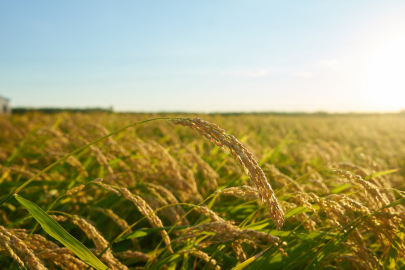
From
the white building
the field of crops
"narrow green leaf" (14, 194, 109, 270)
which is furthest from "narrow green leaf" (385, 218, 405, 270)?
the white building

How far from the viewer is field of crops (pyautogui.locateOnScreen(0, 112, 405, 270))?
111 centimetres

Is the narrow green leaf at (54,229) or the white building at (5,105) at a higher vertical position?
the white building at (5,105)

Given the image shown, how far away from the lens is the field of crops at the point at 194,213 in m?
1.11

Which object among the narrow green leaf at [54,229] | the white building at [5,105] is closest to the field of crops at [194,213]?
the narrow green leaf at [54,229]

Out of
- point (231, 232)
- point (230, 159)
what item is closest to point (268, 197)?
point (231, 232)

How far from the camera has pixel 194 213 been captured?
266cm

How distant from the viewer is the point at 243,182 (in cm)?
290

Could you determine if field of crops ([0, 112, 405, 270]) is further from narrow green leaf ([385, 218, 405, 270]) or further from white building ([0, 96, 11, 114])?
white building ([0, 96, 11, 114])

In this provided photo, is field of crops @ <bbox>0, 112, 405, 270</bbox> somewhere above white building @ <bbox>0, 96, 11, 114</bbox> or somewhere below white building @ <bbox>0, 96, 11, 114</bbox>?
below

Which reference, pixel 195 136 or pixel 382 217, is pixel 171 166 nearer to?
pixel 382 217

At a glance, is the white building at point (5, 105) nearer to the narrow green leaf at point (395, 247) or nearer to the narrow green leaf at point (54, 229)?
the narrow green leaf at point (54, 229)

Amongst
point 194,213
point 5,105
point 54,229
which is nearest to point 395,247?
point 54,229

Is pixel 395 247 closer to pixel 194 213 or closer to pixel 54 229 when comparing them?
pixel 54 229

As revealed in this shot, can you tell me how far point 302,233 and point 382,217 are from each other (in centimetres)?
45
